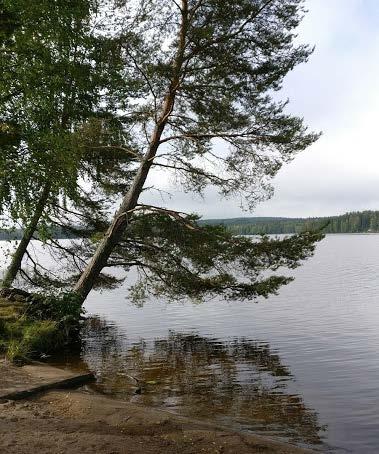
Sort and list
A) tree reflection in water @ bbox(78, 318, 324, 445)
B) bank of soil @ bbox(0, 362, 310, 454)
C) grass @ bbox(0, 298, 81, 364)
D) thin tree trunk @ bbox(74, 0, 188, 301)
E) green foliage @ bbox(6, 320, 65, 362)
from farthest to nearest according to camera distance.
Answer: thin tree trunk @ bbox(74, 0, 188, 301) < grass @ bbox(0, 298, 81, 364) < green foliage @ bbox(6, 320, 65, 362) < tree reflection in water @ bbox(78, 318, 324, 445) < bank of soil @ bbox(0, 362, 310, 454)

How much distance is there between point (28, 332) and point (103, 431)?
6343 mm

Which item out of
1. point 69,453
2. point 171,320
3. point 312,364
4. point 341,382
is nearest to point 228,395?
point 341,382

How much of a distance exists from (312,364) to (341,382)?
6.11ft

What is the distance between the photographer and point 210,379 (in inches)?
476

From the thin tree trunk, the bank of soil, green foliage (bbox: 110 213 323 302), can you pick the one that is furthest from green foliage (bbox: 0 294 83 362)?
the bank of soil

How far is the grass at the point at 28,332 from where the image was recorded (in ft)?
37.0

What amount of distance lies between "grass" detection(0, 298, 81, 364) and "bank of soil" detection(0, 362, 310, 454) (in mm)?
2810

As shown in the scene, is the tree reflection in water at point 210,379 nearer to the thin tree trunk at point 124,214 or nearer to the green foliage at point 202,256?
the green foliage at point 202,256

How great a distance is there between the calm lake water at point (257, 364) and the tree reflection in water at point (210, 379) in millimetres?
23

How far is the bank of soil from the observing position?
5.83m

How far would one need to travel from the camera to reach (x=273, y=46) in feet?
47.5

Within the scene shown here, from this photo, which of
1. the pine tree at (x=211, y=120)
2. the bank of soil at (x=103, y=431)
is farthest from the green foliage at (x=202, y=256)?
the bank of soil at (x=103, y=431)

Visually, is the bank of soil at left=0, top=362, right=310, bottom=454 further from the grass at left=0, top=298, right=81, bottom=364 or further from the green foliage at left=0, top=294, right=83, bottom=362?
the green foliage at left=0, top=294, right=83, bottom=362

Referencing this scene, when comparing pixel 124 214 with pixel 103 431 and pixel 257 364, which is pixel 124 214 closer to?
pixel 257 364
